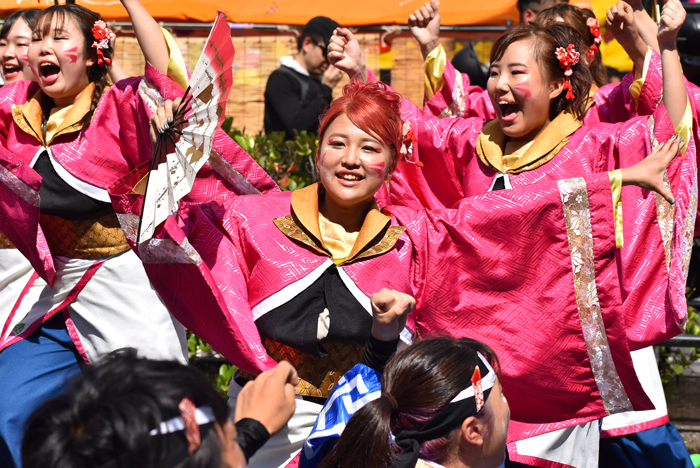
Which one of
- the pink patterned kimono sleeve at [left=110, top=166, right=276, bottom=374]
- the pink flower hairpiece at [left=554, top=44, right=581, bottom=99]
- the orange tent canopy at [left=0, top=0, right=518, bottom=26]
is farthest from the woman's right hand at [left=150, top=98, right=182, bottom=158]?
the orange tent canopy at [left=0, top=0, right=518, bottom=26]

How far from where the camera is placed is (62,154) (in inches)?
106

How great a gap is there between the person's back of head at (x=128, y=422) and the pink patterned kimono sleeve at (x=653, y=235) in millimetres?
1654

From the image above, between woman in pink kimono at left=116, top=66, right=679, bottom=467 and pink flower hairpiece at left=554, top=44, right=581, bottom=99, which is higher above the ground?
pink flower hairpiece at left=554, top=44, right=581, bottom=99

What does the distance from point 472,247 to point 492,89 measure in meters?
0.70

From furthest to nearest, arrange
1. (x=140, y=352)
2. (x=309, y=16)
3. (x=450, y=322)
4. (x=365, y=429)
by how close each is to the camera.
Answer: (x=309, y=16)
(x=140, y=352)
(x=450, y=322)
(x=365, y=429)

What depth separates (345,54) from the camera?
2832 millimetres

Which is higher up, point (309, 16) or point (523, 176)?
point (309, 16)

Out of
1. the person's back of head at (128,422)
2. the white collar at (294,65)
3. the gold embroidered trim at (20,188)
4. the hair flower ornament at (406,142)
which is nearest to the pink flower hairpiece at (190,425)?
the person's back of head at (128,422)

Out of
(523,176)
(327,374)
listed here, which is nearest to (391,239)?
(327,374)

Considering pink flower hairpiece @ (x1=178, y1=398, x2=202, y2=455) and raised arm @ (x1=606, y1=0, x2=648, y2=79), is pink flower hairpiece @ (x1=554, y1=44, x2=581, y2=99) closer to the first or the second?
raised arm @ (x1=606, y1=0, x2=648, y2=79)

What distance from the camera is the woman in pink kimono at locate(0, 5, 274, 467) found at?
8.74 ft

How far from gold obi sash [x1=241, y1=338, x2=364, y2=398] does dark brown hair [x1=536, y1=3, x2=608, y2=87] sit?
1.61 meters

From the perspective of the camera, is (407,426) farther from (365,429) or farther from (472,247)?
(472,247)

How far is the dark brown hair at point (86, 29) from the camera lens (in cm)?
275
